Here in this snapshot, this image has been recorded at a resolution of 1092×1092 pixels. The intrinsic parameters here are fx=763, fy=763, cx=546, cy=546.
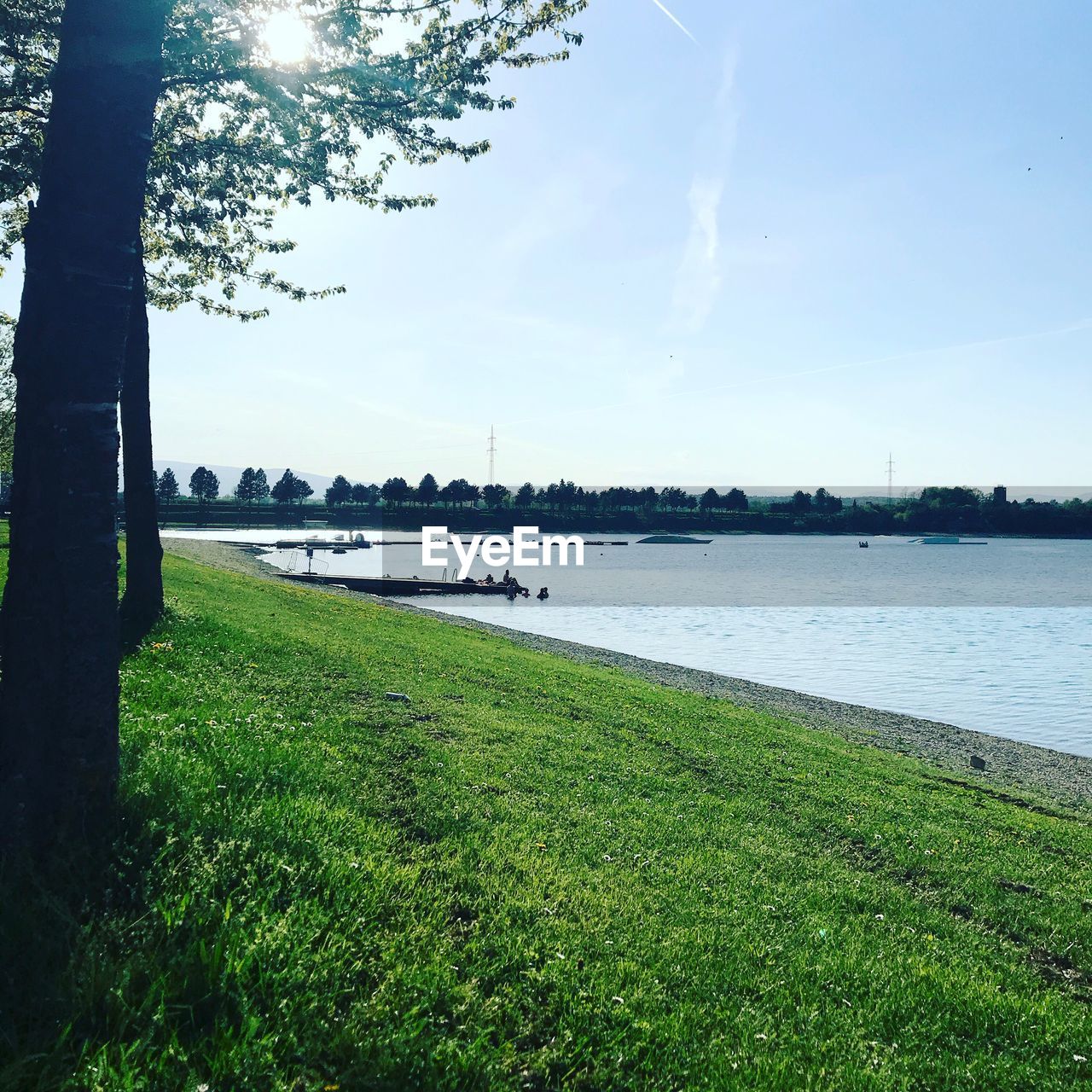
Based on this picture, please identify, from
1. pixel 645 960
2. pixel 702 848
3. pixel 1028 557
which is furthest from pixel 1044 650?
pixel 1028 557

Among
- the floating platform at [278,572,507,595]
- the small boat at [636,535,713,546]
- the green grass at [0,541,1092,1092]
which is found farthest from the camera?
the small boat at [636,535,713,546]

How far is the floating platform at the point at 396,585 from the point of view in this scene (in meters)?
59.3

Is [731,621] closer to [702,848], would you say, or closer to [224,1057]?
[702,848]

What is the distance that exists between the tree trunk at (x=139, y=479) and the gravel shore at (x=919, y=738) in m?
16.3

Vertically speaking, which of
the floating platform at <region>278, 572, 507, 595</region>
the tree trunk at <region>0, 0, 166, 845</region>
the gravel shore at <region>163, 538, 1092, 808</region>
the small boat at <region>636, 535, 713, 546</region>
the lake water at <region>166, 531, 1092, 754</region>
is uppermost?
the tree trunk at <region>0, 0, 166, 845</region>

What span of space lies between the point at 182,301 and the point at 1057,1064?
2438 centimetres

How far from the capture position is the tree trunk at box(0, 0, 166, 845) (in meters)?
5.58

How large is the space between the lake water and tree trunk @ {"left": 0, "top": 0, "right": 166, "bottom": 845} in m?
26.7

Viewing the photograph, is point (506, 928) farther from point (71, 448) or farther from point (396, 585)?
point (396, 585)

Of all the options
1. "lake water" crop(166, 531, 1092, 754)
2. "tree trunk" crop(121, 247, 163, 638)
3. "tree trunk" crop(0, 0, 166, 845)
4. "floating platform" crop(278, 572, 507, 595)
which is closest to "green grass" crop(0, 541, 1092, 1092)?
"tree trunk" crop(0, 0, 166, 845)

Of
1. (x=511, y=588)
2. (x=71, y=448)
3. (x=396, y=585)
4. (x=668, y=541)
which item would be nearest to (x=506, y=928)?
(x=71, y=448)

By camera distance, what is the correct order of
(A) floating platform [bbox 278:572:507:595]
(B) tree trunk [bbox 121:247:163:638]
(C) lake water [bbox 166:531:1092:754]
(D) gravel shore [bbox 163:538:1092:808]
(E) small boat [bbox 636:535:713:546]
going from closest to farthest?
(B) tree trunk [bbox 121:247:163:638], (D) gravel shore [bbox 163:538:1092:808], (C) lake water [bbox 166:531:1092:754], (A) floating platform [bbox 278:572:507:595], (E) small boat [bbox 636:535:713:546]

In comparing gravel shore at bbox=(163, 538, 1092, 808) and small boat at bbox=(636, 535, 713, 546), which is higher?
small boat at bbox=(636, 535, 713, 546)

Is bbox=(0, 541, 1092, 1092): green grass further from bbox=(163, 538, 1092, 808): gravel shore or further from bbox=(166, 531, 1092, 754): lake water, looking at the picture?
bbox=(166, 531, 1092, 754): lake water
